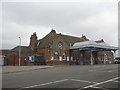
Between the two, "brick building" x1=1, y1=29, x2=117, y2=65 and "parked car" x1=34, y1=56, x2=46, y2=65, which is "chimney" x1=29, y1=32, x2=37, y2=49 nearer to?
"brick building" x1=1, y1=29, x2=117, y2=65

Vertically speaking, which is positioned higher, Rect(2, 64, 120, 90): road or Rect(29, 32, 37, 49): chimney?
Rect(29, 32, 37, 49): chimney

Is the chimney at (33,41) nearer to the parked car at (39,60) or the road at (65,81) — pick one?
the parked car at (39,60)

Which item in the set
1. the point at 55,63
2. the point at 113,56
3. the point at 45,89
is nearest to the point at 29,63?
the point at 55,63

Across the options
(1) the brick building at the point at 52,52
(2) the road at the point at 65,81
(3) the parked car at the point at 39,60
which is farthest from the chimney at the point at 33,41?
(2) the road at the point at 65,81

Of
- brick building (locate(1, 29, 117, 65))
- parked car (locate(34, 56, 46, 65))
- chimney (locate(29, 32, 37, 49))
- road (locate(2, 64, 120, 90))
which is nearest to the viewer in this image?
road (locate(2, 64, 120, 90))

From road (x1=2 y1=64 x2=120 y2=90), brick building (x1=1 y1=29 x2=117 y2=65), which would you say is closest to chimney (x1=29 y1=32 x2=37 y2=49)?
brick building (x1=1 y1=29 x2=117 y2=65)

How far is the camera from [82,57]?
52.6m

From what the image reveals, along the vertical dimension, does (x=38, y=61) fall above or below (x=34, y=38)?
below

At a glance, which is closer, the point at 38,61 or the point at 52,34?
the point at 38,61

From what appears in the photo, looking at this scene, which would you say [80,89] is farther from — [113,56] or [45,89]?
[113,56]

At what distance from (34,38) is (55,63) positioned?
11232 millimetres

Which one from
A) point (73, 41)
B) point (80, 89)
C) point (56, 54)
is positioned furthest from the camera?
point (73, 41)

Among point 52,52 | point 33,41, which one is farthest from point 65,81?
point 33,41

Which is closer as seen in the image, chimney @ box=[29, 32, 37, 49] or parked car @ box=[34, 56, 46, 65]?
parked car @ box=[34, 56, 46, 65]
